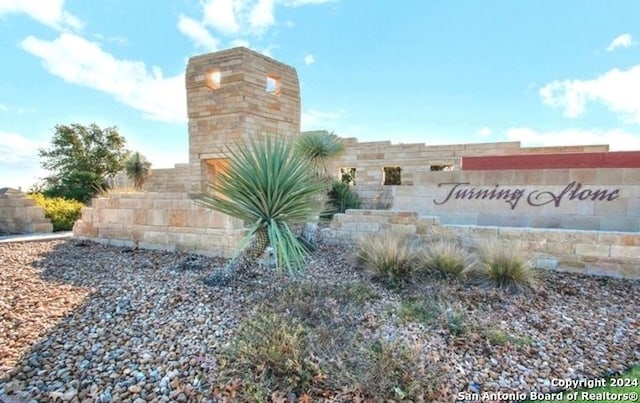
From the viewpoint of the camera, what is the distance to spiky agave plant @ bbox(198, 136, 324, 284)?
12.2 ft

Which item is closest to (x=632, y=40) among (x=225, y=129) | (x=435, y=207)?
(x=435, y=207)

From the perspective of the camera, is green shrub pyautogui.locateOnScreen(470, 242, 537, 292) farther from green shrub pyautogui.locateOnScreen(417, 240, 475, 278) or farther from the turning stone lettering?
the turning stone lettering

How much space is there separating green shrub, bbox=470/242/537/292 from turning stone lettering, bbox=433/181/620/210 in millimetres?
2216

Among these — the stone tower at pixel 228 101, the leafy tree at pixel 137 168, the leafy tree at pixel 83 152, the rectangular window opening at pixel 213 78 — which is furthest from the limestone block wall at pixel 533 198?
the leafy tree at pixel 83 152

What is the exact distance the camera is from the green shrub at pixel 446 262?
418 centimetres

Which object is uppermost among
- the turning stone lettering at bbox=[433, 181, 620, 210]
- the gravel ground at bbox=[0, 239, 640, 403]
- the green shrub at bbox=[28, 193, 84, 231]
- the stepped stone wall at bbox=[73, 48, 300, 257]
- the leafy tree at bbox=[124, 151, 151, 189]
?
the stepped stone wall at bbox=[73, 48, 300, 257]

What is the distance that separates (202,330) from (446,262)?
9.81 feet

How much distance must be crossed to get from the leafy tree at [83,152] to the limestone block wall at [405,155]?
14006mm

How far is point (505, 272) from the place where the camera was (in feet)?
13.0

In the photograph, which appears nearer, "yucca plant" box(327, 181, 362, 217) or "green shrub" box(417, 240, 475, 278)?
"green shrub" box(417, 240, 475, 278)

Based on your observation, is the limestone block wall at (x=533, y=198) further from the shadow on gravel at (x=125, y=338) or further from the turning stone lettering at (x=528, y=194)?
the shadow on gravel at (x=125, y=338)

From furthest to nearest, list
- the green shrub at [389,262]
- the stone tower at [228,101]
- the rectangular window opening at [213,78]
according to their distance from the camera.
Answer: the rectangular window opening at [213,78] → the stone tower at [228,101] → the green shrub at [389,262]

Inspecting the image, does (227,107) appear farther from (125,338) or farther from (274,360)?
(274,360)

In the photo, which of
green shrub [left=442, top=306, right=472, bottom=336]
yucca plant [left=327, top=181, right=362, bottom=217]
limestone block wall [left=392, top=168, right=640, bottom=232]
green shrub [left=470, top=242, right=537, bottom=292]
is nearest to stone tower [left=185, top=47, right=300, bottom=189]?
yucca plant [left=327, top=181, right=362, bottom=217]
